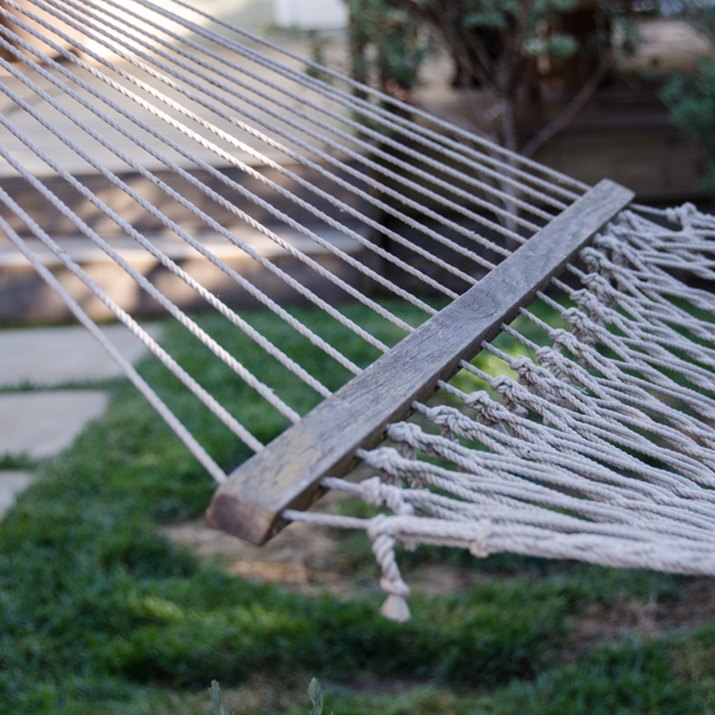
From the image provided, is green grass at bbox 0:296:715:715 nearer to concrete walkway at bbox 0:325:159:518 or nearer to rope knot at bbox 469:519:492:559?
concrete walkway at bbox 0:325:159:518

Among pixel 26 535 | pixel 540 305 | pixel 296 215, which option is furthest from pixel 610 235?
pixel 296 215

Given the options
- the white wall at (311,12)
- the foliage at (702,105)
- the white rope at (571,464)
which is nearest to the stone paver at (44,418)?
the white rope at (571,464)

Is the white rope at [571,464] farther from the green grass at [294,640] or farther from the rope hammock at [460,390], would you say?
the green grass at [294,640]

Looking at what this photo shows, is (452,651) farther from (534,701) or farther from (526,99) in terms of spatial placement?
(526,99)

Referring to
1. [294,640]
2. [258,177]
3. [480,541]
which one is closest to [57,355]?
[294,640]

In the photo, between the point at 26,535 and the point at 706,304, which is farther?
the point at 26,535

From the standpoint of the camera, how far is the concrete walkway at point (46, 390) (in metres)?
2.39

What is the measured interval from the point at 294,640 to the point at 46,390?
139 cm

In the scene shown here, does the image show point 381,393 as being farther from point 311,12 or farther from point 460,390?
point 311,12

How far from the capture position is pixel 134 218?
10.3 ft

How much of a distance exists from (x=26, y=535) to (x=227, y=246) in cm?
154

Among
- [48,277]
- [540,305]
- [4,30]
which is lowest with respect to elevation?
[540,305]

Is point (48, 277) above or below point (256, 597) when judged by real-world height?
above

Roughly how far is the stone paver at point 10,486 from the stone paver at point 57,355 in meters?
0.58
